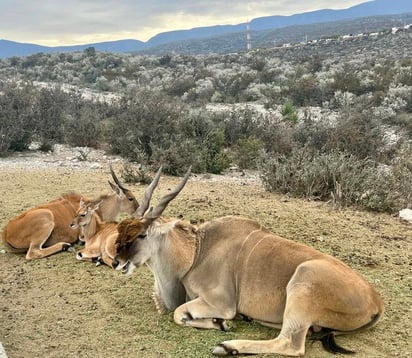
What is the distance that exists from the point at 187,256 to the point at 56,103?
1458 cm

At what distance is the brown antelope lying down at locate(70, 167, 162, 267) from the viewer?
7270mm

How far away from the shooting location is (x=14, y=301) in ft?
20.5

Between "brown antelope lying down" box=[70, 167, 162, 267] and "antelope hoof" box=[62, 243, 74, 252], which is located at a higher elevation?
"brown antelope lying down" box=[70, 167, 162, 267]

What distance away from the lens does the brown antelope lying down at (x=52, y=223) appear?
25.5 ft

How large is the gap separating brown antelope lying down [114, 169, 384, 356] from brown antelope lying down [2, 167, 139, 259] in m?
2.29

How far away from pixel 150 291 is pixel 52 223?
Result: 222 centimetres

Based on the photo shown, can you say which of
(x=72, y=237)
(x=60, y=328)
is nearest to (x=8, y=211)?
(x=72, y=237)

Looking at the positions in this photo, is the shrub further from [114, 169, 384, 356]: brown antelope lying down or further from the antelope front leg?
the antelope front leg

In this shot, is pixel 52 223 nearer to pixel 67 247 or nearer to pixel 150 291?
pixel 67 247

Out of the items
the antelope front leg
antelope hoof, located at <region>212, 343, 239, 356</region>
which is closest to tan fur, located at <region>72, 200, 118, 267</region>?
the antelope front leg

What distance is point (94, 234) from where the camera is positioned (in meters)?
7.93

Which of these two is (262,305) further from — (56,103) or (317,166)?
Result: (56,103)

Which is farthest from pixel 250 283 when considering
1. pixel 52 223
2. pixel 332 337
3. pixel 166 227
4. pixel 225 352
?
pixel 52 223

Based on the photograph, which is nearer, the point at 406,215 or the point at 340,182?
the point at 406,215
